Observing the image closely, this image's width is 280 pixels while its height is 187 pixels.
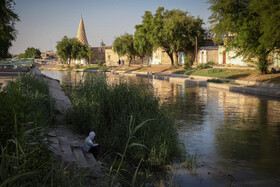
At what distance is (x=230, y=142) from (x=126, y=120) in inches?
132

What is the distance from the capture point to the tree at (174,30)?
143ft

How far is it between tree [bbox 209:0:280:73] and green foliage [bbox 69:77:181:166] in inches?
614

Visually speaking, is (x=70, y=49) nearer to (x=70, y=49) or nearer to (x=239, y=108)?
(x=70, y=49)

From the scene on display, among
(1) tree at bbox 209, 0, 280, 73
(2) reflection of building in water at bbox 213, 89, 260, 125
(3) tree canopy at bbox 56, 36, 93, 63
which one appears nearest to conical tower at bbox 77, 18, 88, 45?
(3) tree canopy at bbox 56, 36, 93, 63

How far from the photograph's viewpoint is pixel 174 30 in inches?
1686

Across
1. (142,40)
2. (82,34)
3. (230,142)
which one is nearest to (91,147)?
(230,142)

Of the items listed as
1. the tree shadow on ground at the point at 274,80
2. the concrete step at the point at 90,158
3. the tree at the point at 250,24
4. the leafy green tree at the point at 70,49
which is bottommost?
the concrete step at the point at 90,158

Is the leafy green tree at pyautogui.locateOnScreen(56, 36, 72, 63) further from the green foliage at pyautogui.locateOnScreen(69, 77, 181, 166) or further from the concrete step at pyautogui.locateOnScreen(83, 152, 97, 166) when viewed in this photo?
the concrete step at pyautogui.locateOnScreen(83, 152, 97, 166)

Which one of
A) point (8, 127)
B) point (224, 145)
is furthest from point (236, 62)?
point (8, 127)

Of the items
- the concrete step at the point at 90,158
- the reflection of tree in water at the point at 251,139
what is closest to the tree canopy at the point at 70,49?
the reflection of tree in water at the point at 251,139

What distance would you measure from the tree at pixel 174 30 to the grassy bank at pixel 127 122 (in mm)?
35053

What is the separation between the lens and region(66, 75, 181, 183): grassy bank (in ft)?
22.8

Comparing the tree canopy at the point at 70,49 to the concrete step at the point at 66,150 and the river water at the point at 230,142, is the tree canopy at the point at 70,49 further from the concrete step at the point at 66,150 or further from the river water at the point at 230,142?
the concrete step at the point at 66,150

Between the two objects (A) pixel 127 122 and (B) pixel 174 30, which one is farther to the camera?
(B) pixel 174 30
